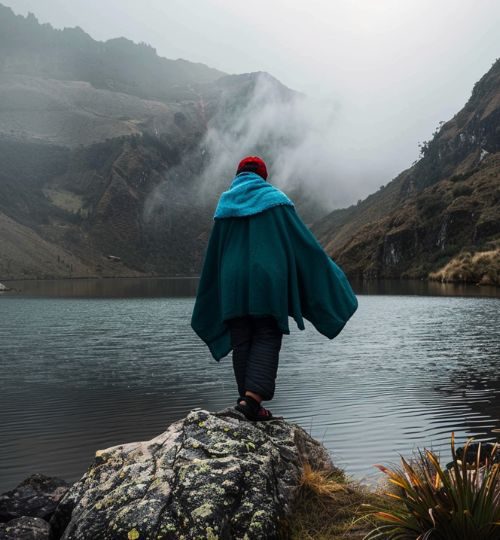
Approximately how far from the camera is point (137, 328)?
39.8 metres

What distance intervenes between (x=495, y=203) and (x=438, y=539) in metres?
116

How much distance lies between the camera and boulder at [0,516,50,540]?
232 inches

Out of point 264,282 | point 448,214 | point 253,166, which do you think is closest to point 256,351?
point 264,282

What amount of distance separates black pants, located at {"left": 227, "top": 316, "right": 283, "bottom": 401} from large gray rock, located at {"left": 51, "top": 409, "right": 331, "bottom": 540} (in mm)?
428

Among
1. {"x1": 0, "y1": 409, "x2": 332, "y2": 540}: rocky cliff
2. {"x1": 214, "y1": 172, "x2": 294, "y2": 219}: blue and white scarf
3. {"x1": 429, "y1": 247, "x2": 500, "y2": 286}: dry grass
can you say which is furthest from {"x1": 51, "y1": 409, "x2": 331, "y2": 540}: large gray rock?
{"x1": 429, "y1": 247, "x2": 500, "y2": 286}: dry grass

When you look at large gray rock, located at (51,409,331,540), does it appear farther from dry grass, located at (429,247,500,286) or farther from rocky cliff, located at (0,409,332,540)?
dry grass, located at (429,247,500,286)

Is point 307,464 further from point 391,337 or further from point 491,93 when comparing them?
point 491,93

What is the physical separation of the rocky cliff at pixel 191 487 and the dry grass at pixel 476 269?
74.6 m

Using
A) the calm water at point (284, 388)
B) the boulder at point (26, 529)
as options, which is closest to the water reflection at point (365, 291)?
the calm water at point (284, 388)

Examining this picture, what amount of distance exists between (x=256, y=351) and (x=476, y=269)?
8080 centimetres

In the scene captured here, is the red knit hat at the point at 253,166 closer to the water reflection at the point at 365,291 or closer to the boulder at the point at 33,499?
the boulder at the point at 33,499

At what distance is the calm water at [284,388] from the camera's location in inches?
474

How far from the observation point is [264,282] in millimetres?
6254

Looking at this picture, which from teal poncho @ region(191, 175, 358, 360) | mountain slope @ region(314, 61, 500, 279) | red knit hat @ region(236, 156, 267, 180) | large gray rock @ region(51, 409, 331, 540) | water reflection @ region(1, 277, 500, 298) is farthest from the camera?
mountain slope @ region(314, 61, 500, 279)
